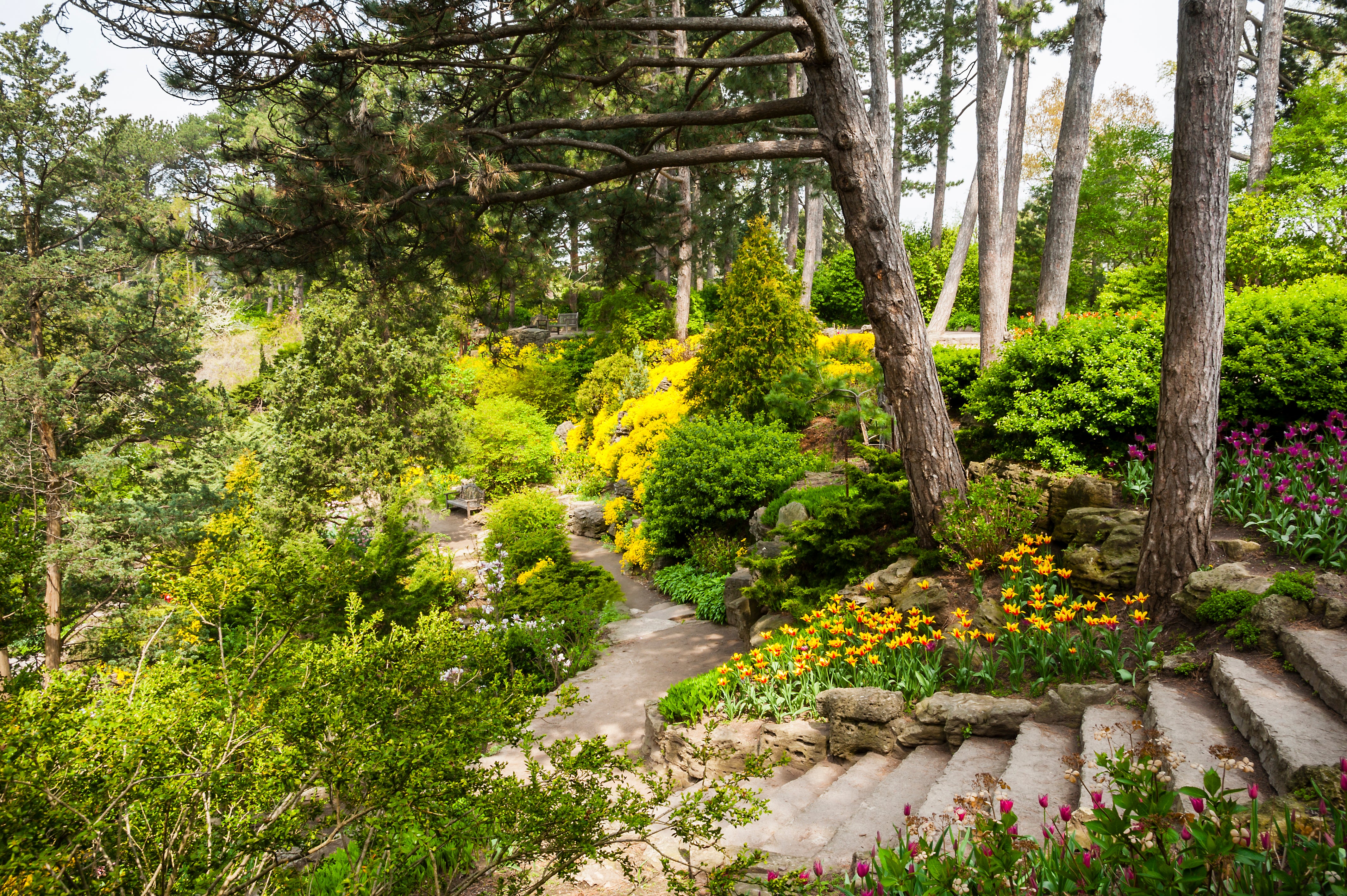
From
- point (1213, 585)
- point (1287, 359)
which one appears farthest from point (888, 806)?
point (1287, 359)

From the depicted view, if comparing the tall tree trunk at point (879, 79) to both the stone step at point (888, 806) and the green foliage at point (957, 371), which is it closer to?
the green foliage at point (957, 371)

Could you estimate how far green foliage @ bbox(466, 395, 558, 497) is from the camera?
51.5 ft

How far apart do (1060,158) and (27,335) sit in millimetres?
15784

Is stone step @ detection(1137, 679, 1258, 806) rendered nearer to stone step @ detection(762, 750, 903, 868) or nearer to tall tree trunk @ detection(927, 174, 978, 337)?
stone step @ detection(762, 750, 903, 868)

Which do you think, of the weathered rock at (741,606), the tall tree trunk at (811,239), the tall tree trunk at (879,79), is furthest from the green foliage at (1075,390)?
the tall tree trunk at (811,239)


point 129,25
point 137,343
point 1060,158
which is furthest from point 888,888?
point 137,343

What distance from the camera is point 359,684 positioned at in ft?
8.81

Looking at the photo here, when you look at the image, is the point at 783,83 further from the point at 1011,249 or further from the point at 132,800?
the point at 132,800

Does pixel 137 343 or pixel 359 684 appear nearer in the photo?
pixel 359 684

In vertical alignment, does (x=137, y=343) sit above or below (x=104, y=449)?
above

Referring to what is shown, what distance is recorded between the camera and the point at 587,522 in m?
12.9

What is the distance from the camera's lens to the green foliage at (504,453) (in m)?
15.7

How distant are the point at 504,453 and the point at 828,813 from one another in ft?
43.6

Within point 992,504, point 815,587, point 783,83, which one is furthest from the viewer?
point 783,83
